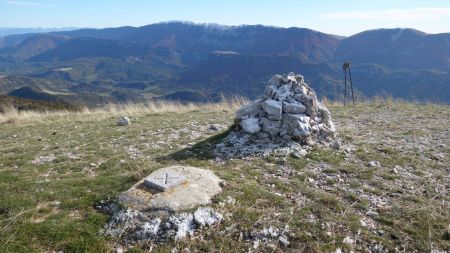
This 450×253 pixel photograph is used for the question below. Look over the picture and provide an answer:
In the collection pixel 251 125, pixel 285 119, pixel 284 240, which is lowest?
pixel 284 240

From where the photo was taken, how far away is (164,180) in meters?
8.02

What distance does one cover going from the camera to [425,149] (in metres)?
12.2

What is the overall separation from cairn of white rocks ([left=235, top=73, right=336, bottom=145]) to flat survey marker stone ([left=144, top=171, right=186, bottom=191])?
4335 millimetres

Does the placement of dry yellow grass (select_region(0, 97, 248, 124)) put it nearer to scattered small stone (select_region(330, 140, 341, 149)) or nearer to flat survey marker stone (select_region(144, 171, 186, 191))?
scattered small stone (select_region(330, 140, 341, 149))

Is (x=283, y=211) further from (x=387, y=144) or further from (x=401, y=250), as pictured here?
(x=387, y=144)

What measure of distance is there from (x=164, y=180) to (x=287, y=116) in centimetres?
522

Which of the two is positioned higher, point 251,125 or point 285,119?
point 285,119

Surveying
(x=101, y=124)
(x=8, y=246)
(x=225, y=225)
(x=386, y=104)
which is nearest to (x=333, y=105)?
(x=386, y=104)

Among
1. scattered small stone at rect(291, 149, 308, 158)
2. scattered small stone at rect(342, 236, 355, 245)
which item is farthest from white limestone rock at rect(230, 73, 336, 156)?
scattered small stone at rect(342, 236, 355, 245)

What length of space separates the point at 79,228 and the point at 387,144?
985 centimetres

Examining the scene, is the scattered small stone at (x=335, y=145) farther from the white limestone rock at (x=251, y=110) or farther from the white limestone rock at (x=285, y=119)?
the white limestone rock at (x=251, y=110)

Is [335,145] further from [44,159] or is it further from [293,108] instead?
[44,159]

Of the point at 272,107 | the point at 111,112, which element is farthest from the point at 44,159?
the point at 111,112

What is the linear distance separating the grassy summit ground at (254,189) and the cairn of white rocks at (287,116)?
2.61ft
